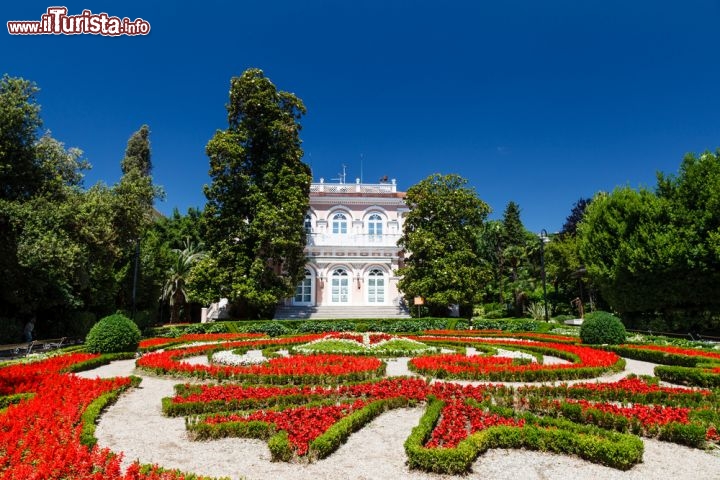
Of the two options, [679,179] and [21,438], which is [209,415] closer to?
[21,438]

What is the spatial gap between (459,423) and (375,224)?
3042cm

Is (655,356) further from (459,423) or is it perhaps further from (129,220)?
(129,220)

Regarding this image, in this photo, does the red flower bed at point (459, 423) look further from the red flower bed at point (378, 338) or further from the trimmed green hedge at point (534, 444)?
the red flower bed at point (378, 338)

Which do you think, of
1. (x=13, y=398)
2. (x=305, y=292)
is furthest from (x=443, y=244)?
(x=13, y=398)

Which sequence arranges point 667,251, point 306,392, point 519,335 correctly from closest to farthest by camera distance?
point 306,392, point 519,335, point 667,251

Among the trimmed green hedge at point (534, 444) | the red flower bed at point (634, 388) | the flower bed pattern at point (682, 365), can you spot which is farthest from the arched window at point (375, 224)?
the trimmed green hedge at point (534, 444)

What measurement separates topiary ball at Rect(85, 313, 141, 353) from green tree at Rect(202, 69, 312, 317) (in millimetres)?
10617

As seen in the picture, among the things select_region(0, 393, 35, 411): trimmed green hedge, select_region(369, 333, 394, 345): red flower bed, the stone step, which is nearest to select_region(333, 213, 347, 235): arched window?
the stone step

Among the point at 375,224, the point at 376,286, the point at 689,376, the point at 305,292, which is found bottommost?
the point at 689,376

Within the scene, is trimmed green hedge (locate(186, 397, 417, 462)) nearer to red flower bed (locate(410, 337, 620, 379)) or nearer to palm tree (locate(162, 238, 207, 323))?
red flower bed (locate(410, 337, 620, 379))

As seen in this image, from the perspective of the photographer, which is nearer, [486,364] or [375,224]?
[486,364]

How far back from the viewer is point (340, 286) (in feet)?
110

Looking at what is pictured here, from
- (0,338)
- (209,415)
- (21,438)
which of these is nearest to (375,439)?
(209,415)

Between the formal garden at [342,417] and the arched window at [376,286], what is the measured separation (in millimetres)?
20267
